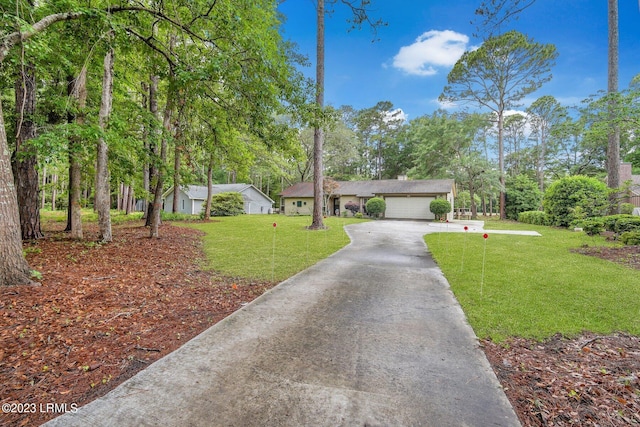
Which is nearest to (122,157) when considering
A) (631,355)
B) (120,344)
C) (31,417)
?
(120,344)

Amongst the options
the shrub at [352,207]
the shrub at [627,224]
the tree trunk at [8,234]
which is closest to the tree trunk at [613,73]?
the shrub at [627,224]

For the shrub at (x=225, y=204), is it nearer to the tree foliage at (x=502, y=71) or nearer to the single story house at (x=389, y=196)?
the single story house at (x=389, y=196)

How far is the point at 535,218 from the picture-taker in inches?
769

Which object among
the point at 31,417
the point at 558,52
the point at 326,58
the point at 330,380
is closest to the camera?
the point at 31,417

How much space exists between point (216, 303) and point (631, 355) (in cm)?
516

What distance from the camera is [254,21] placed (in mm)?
7746

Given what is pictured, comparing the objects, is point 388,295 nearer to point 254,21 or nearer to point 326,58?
point 254,21

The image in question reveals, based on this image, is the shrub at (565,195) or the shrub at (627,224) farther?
the shrub at (565,195)

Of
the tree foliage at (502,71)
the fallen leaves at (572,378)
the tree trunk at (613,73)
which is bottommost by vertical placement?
the fallen leaves at (572,378)

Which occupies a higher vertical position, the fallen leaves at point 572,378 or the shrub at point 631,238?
the shrub at point 631,238

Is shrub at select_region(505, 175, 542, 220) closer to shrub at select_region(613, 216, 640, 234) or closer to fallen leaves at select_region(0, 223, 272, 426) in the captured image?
shrub at select_region(613, 216, 640, 234)

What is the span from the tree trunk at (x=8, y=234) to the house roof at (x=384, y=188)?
23.7 meters

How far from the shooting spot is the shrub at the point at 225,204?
2511cm

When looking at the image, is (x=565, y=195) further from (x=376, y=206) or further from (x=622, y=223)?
(x=376, y=206)
